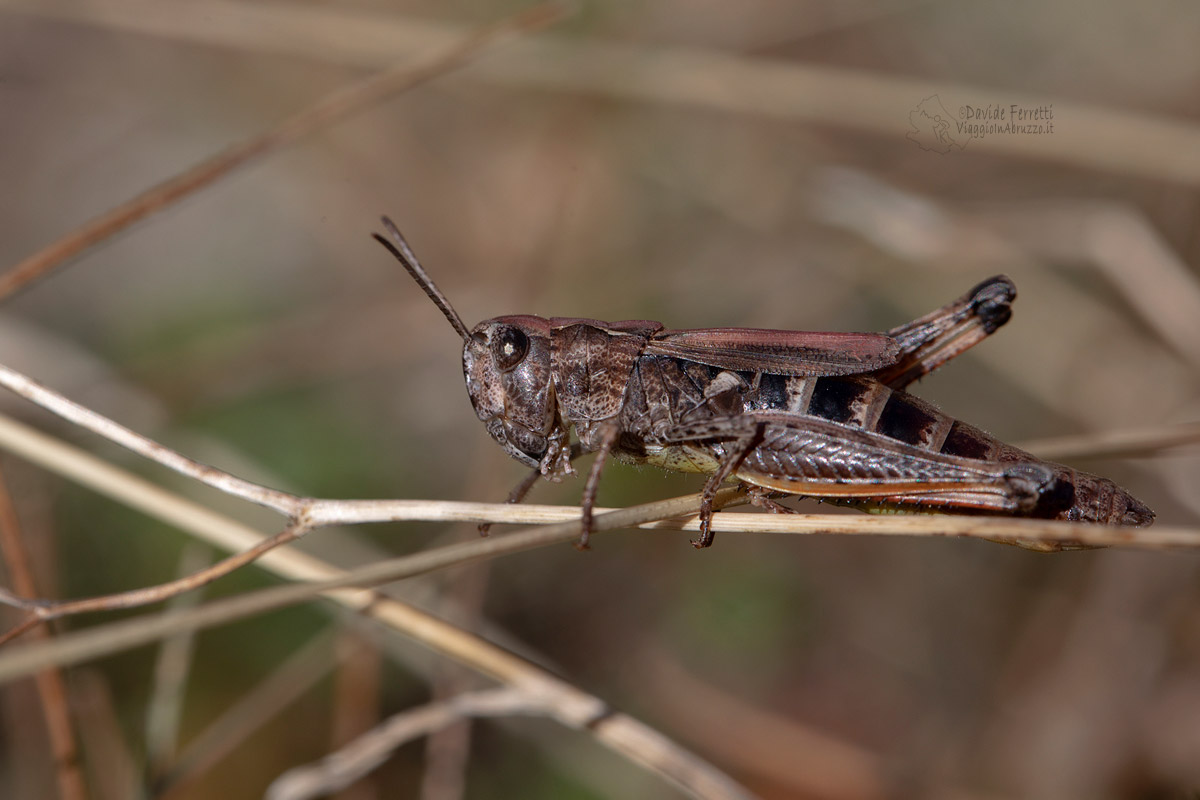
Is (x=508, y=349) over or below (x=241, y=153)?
below

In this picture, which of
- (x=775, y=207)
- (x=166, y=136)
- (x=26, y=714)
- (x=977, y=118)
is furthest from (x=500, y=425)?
(x=166, y=136)

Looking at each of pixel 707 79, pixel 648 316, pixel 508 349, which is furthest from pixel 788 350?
pixel 648 316

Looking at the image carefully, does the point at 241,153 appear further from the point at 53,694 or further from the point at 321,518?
the point at 53,694

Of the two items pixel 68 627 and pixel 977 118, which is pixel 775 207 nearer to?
pixel 977 118

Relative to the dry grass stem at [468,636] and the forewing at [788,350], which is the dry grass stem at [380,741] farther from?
the forewing at [788,350]

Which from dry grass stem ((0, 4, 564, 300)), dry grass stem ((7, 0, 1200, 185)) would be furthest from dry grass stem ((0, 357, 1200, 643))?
dry grass stem ((7, 0, 1200, 185))

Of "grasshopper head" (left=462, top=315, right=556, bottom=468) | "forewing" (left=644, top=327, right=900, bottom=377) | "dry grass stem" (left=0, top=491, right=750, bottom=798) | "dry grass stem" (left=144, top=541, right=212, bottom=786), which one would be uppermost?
"forewing" (left=644, top=327, right=900, bottom=377)

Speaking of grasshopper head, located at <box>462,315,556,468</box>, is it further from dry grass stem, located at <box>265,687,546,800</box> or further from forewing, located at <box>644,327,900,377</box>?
dry grass stem, located at <box>265,687,546,800</box>

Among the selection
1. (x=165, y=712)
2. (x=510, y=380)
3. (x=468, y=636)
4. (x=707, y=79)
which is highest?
(x=707, y=79)

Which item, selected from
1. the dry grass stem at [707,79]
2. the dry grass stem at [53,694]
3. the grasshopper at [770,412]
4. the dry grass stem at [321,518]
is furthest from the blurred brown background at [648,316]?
the dry grass stem at [321,518]
